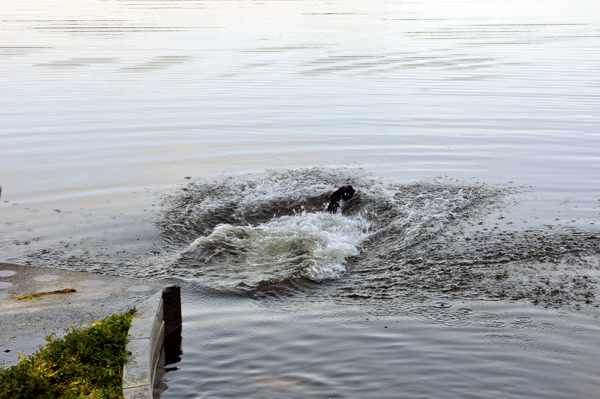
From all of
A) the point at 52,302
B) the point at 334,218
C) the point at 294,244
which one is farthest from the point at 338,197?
the point at 52,302

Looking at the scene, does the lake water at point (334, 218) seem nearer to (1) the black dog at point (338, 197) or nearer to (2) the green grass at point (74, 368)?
(1) the black dog at point (338, 197)

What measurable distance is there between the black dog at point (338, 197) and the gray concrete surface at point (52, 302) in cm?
459

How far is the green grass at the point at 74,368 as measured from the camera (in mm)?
5000

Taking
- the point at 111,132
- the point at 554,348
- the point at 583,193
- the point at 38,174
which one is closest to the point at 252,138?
the point at 111,132

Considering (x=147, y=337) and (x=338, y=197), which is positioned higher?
(x=338, y=197)

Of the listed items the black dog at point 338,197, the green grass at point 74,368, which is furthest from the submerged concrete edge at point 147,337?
the black dog at point 338,197

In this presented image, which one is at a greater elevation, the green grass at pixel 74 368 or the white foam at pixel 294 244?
the white foam at pixel 294 244

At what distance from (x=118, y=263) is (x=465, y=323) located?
187 inches

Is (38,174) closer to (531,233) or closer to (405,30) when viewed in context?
(531,233)

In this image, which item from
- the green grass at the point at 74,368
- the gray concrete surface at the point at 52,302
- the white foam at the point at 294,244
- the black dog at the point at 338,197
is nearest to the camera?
the green grass at the point at 74,368

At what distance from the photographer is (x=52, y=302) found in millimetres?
6566

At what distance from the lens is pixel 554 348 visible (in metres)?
6.76

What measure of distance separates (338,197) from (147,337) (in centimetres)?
601

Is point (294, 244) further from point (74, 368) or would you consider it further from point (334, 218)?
point (74, 368)
